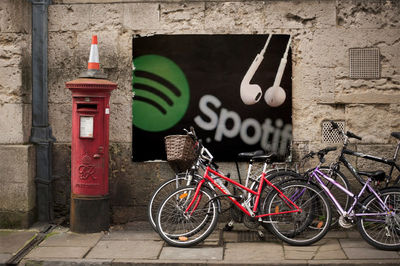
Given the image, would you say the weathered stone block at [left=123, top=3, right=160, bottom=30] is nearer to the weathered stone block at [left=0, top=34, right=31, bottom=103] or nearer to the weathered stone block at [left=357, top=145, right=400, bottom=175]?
the weathered stone block at [left=0, top=34, right=31, bottom=103]

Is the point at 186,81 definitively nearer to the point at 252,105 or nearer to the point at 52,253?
the point at 252,105

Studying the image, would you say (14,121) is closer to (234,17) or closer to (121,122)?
(121,122)

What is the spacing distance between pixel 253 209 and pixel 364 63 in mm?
2432

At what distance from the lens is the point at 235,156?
7.50 m

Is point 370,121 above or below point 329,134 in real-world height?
above

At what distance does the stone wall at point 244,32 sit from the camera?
7.33 meters

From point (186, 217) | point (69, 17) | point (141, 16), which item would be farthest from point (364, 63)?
point (69, 17)

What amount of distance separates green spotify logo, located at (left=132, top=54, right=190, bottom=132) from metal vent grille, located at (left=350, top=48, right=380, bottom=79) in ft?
7.09

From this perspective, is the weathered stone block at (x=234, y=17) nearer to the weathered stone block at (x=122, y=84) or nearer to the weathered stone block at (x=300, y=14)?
the weathered stone block at (x=300, y=14)

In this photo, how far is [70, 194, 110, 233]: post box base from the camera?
6.94 metres

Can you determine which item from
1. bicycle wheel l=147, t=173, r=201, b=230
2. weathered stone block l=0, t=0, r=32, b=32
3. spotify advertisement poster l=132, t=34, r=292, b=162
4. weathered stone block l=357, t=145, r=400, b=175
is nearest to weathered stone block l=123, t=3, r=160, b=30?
spotify advertisement poster l=132, t=34, r=292, b=162

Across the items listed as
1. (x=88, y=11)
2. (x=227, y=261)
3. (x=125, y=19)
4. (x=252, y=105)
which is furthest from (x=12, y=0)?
(x=227, y=261)

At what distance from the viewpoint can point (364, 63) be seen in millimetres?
7332

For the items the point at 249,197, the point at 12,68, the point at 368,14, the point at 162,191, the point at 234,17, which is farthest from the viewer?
the point at 234,17
